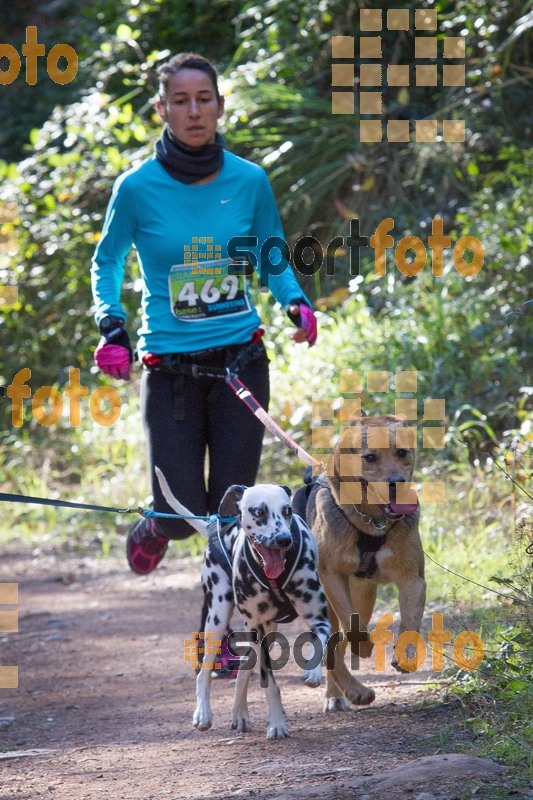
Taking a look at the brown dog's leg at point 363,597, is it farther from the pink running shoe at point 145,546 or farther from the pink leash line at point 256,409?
the pink running shoe at point 145,546

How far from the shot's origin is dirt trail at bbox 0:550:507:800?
3.43 metres

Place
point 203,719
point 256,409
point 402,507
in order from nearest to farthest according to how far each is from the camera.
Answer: point 203,719 → point 402,507 → point 256,409

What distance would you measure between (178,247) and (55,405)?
6.67 m

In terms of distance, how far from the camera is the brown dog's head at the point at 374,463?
13.8 ft

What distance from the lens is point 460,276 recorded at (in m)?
8.52

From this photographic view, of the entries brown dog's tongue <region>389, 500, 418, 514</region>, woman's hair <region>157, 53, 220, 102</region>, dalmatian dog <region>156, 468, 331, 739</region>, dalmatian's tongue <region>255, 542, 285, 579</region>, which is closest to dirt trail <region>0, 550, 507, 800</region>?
dalmatian dog <region>156, 468, 331, 739</region>

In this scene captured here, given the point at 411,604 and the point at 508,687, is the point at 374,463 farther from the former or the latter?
the point at 508,687

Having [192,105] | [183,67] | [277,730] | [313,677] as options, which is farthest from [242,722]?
[183,67]

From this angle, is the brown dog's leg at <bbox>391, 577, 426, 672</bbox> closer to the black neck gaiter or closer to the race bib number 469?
the race bib number 469

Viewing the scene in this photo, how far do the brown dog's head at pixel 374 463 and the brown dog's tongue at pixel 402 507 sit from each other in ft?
0.08

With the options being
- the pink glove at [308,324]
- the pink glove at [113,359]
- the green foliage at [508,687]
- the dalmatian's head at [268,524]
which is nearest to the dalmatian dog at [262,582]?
the dalmatian's head at [268,524]

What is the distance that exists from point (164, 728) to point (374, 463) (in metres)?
1.28

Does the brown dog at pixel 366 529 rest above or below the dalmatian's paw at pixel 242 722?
above

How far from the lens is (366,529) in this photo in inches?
165
